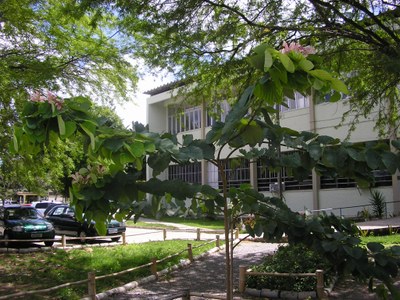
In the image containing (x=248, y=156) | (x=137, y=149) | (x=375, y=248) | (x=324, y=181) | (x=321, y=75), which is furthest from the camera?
(x=324, y=181)

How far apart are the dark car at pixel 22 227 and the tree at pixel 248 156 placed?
15.9 metres

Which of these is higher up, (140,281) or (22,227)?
(22,227)

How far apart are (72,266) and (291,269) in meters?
6.47

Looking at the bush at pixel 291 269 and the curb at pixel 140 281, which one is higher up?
the bush at pixel 291 269

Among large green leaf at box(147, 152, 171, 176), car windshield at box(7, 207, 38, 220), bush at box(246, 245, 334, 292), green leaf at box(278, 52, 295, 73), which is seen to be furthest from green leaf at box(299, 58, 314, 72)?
car windshield at box(7, 207, 38, 220)

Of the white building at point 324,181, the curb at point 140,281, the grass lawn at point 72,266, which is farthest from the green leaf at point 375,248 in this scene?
the white building at point 324,181

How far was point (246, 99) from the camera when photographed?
239 centimetres

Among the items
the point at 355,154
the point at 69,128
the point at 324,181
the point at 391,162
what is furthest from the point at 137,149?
the point at 324,181

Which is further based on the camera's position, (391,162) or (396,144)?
(396,144)

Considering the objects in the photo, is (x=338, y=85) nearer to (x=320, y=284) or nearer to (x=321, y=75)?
(x=321, y=75)

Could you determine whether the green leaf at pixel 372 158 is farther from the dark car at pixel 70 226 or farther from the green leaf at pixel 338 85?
the dark car at pixel 70 226

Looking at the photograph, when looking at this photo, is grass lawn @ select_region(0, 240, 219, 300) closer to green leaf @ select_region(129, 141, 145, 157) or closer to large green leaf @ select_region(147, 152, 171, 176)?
large green leaf @ select_region(147, 152, 171, 176)

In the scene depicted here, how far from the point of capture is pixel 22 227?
17672mm

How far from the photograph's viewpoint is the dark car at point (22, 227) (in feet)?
57.7
